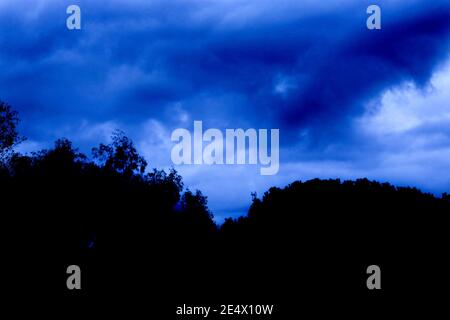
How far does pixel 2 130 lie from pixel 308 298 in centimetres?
2543

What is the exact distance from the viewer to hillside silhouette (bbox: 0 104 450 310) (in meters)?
22.1

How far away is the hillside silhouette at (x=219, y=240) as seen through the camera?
22078 mm

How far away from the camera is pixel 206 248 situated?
3159 cm

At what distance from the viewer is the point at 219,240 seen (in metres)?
31.5

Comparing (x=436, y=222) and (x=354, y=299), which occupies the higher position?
(x=436, y=222)

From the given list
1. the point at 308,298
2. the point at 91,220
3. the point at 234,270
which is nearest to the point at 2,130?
the point at 91,220

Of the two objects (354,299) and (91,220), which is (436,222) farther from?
(91,220)

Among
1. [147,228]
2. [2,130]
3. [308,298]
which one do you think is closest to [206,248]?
[147,228]
